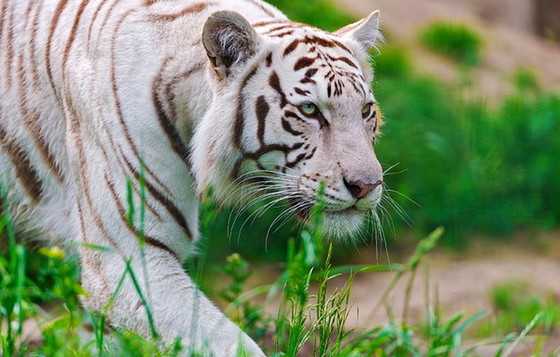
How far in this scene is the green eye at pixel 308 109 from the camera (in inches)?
118

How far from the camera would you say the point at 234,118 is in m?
3.05

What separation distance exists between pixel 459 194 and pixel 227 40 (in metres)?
3.69

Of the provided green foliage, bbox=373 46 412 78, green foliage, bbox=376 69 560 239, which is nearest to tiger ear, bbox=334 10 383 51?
green foliage, bbox=376 69 560 239

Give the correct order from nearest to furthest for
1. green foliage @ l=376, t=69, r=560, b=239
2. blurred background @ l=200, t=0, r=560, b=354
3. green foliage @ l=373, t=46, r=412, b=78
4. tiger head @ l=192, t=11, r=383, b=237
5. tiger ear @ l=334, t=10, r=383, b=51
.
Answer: tiger head @ l=192, t=11, r=383, b=237, tiger ear @ l=334, t=10, r=383, b=51, blurred background @ l=200, t=0, r=560, b=354, green foliage @ l=376, t=69, r=560, b=239, green foliage @ l=373, t=46, r=412, b=78

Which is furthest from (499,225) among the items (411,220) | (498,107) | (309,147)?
(309,147)

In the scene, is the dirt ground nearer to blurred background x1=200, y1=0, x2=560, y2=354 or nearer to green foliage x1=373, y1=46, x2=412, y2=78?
blurred background x1=200, y1=0, x2=560, y2=354

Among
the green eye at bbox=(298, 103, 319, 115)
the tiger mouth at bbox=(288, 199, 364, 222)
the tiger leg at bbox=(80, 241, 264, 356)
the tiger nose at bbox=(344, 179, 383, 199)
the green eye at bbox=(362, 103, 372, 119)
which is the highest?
the green eye at bbox=(298, 103, 319, 115)

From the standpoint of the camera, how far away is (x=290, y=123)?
301 centimetres

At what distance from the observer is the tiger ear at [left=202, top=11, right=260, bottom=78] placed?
2.96 metres

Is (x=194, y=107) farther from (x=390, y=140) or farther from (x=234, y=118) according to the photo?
(x=390, y=140)

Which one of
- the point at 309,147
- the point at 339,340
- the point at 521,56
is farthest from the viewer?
the point at 521,56

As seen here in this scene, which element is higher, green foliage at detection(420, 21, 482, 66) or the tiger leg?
the tiger leg

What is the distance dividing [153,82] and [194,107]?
151 mm

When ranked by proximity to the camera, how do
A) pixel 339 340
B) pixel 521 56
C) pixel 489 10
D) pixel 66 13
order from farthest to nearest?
pixel 489 10 → pixel 521 56 → pixel 66 13 → pixel 339 340
